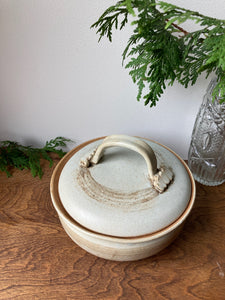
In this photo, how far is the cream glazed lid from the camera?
19.3 inches

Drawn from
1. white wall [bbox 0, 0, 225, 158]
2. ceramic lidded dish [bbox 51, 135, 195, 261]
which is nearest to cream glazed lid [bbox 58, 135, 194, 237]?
ceramic lidded dish [bbox 51, 135, 195, 261]

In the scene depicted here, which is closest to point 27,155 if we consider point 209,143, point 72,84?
point 72,84

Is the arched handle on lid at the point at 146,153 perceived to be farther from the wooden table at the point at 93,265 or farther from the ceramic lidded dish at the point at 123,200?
the wooden table at the point at 93,265

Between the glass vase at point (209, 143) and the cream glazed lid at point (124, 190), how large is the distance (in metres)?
0.20

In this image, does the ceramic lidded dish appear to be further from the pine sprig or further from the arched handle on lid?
the pine sprig

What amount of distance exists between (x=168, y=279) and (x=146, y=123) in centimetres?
48

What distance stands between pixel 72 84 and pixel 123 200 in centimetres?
43

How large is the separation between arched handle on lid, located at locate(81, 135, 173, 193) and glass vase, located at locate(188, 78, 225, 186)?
244 mm

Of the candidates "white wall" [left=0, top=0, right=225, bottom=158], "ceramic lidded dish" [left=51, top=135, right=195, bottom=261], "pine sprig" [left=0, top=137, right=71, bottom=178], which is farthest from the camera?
"pine sprig" [left=0, top=137, right=71, bottom=178]

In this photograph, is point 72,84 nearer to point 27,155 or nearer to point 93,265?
point 27,155

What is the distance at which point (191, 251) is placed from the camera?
0.63m

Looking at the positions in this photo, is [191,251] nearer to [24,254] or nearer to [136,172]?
[136,172]

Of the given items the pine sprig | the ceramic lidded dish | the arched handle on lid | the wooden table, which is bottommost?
the wooden table

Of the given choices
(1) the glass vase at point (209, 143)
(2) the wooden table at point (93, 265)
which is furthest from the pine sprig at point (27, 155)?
(1) the glass vase at point (209, 143)
